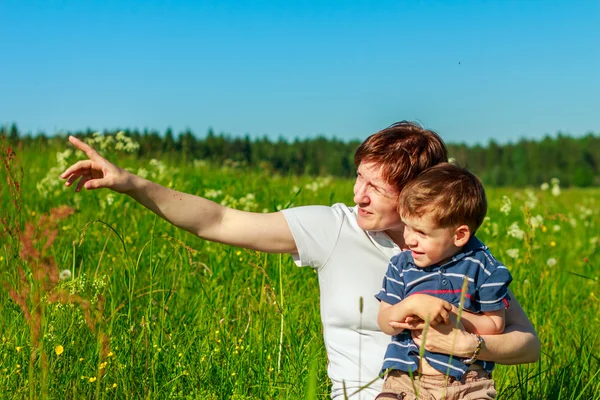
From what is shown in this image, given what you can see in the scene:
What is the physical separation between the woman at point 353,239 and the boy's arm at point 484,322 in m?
0.17

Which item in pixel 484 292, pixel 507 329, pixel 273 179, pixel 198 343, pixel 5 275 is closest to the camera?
pixel 484 292

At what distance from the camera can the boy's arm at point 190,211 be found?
7.73ft

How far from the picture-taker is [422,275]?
7.84 ft

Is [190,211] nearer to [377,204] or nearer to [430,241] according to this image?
[377,204]

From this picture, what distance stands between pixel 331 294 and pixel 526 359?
770 mm

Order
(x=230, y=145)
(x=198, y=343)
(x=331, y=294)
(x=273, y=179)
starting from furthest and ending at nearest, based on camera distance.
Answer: (x=230, y=145), (x=273, y=179), (x=198, y=343), (x=331, y=294)

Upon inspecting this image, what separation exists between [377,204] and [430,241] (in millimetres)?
364

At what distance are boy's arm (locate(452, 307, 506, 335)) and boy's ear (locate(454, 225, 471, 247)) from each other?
0.23m

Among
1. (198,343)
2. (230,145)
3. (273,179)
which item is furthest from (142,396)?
(230,145)

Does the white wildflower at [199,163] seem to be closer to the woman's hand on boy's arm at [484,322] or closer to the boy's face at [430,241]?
the boy's face at [430,241]

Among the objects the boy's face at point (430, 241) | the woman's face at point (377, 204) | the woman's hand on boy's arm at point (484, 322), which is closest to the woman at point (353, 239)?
the woman's face at point (377, 204)

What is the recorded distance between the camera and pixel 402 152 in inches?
106

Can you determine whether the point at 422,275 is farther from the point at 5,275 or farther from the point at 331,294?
the point at 5,275

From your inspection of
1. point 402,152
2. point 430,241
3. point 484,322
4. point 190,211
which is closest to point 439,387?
point 484,322
